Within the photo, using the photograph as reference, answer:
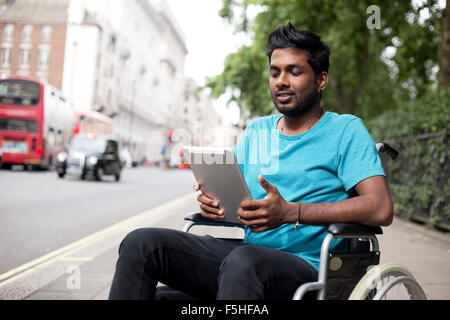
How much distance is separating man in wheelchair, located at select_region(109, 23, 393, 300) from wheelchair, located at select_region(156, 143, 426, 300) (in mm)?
61

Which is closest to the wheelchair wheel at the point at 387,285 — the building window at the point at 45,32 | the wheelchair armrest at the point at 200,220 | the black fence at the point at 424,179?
the wheelchair armrest at the point at 200,220

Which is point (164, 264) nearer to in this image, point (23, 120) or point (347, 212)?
point (347, 212)

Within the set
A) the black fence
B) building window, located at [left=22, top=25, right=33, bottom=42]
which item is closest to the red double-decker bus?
the black fence

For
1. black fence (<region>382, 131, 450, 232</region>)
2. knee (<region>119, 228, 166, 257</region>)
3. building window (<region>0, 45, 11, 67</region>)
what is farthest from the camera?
building window (<region>0, 45, 11, 67</region>)

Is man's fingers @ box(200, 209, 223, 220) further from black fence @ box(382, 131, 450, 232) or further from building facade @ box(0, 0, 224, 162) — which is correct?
building facade @ box(0, 0, 224, 162)

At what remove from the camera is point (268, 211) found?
1826 mm

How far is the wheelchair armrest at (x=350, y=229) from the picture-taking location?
5.87ft

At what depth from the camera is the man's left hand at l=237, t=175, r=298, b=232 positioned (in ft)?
5.99

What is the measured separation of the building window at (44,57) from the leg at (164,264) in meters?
50.9

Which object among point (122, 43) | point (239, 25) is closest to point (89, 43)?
point (122, 43)

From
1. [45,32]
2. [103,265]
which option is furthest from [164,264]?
[45,32]

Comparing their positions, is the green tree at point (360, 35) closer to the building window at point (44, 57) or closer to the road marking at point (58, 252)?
the road marking at point (58, 252)

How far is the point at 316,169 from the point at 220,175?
0.42 m
